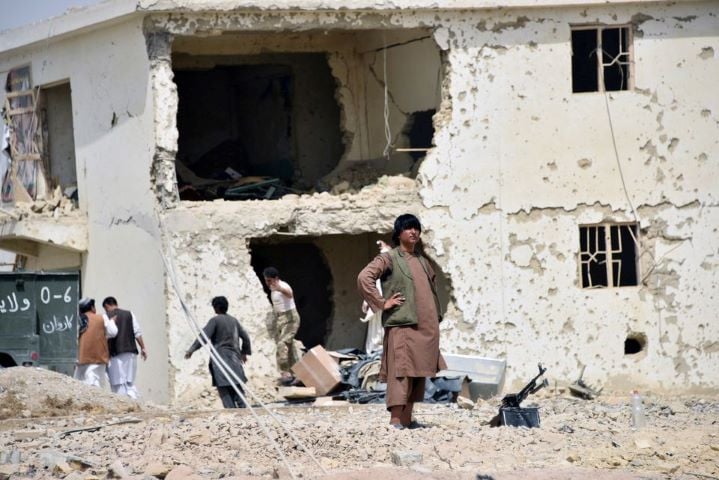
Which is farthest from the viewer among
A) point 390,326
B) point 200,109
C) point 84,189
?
point 200,109

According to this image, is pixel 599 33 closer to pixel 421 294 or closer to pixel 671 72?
pixel 671 72

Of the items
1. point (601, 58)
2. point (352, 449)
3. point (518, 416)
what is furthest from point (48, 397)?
point (601, 58)

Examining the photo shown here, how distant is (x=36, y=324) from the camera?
692 inches

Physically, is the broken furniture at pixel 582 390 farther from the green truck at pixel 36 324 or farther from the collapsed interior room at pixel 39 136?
the collapsed interior room at pixel 39 136

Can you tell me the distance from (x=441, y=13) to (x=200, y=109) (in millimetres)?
5767

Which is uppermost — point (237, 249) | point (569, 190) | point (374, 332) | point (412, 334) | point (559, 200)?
point (569, 190)

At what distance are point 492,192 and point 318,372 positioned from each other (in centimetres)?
320

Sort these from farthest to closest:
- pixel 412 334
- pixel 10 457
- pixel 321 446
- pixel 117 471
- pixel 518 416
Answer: pixel 518 416, pixel 412 334, pixel 321 446, pixel 10 457, pixel 117 471

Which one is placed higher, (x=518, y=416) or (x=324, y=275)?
(x=324, y=275)

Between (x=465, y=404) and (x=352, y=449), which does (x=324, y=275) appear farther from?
(x=352, y=449)

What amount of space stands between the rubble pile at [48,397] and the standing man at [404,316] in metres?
3.61

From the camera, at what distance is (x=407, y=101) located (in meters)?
20.8

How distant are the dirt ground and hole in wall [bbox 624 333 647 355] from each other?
4212mm

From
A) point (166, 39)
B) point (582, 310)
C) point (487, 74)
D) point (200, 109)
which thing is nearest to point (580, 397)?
point (582, 310)
